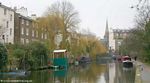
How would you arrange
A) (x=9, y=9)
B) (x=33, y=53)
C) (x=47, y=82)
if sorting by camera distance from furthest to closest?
(x=9, y=9) → (x=33, y=53) → (x=47, y=82)

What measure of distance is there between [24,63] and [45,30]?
20.9 meters

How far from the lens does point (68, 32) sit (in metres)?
81.4

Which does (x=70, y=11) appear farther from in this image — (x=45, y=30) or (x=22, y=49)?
(x=22, y=49)

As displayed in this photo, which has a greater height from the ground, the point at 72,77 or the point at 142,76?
the point at 142,76

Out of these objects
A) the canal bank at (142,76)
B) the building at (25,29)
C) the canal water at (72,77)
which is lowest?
the canal water at (72,77)

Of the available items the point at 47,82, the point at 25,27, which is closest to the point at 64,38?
the point at 25,27

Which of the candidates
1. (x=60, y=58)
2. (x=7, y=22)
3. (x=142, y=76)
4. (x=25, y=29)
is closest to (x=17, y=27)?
(x=25, y=29)

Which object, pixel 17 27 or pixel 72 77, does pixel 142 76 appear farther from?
pixel 17 27

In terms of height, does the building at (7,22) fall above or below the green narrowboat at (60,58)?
above

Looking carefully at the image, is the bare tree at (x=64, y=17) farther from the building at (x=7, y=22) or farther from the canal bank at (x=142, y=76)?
the canal bank at (x=142, y=76)

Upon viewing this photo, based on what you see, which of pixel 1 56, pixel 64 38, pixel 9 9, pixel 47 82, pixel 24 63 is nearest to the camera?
pixel 47 82

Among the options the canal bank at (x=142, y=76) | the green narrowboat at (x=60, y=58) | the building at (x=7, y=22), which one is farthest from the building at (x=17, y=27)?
the canal bank at (x=142, y=76)

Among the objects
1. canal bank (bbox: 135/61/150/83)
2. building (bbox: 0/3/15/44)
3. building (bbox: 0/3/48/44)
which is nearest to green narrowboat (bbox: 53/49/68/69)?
A: building (bbox: 0/3/48/44)

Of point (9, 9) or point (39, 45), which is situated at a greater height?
point (9, 9)
